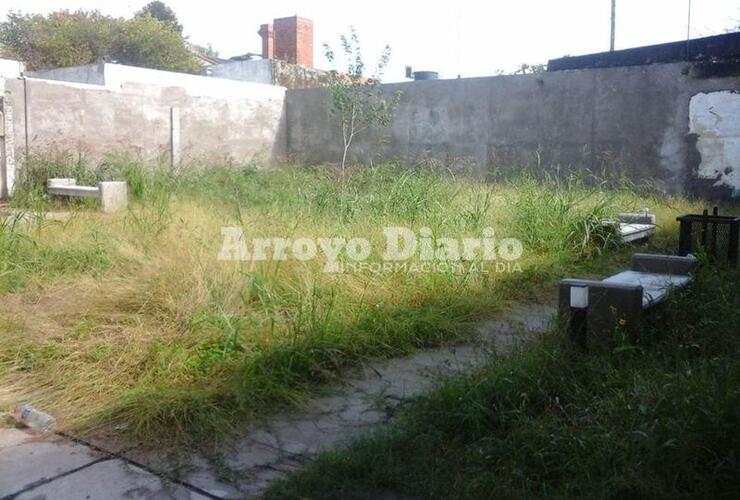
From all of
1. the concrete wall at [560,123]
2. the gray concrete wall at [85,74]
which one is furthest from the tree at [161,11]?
the concrete wall at [560,123]

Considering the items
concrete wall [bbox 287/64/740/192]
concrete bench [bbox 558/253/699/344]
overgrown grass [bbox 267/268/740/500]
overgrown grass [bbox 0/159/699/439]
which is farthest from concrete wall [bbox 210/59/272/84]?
overgrown grass [bbox 267/268/740/500]

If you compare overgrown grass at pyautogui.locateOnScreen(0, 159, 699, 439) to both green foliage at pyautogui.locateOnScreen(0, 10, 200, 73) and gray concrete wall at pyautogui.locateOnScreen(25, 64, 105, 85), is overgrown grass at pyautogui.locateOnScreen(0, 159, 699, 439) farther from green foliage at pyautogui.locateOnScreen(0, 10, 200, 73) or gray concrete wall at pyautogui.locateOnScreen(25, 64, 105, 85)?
green foliage at pyautogui.locateOnScreen(0, 10, 200, 73)

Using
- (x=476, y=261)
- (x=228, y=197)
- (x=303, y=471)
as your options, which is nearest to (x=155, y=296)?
(x=303, y=471)

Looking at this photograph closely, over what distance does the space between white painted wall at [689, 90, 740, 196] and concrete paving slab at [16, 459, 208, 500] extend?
10.4m

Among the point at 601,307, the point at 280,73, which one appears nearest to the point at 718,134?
the point at 601,307

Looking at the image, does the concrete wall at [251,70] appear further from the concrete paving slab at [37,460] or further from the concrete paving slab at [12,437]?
the concrete paving slab at [37,460]

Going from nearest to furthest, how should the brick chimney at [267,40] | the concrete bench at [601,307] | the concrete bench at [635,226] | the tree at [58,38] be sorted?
the concrete bench at [601,307] → the concrete bench at [635,226] → the brick chimney at [267,40] → the tree at [58,38]

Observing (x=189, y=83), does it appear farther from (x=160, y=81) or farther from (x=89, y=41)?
(x=89, y=41)

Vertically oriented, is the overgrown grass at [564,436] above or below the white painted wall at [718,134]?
below

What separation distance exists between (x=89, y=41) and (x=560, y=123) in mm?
22460

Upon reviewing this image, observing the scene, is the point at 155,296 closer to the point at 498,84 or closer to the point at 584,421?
the point at 584,421

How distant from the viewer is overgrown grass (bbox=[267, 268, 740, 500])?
7.38ft

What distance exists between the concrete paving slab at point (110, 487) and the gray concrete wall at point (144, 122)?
31.3 ft

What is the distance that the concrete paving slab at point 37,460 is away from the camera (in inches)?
99.3
